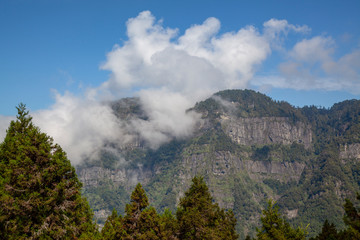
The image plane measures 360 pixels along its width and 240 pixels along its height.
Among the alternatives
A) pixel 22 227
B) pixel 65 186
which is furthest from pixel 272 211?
pixel 22 227

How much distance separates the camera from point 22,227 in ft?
111

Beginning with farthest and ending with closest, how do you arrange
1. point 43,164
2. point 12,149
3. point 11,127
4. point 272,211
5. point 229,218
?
point 229,218 < point 272,211 < point 11,127 < point 12,149 < point 43,164

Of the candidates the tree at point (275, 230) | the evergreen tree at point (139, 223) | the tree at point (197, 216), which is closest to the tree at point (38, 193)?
A: the evergreen tree at point (139, 223)

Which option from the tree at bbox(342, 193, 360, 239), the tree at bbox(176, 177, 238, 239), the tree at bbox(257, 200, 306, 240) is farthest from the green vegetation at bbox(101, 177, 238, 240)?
the tree at bbox(342, 193, 360, 239)

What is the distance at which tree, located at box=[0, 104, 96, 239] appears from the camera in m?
33.4

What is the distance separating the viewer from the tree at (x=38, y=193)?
3338 centimetres

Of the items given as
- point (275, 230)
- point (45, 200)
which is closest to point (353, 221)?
point (275, 230)

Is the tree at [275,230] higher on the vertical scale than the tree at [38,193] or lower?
lower

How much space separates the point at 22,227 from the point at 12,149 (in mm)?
11381

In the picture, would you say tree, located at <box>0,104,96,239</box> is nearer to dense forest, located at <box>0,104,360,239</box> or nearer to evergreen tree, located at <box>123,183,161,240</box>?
dense forest, located at <box>0,104,360,239</box>

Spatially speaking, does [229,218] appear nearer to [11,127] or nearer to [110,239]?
[110,239]

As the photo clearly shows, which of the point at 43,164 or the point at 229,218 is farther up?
the point at 43,164

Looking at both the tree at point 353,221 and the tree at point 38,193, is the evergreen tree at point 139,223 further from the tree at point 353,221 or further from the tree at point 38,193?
the tree at point 353,221

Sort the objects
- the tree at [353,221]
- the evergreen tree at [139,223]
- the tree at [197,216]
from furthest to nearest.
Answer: the tree at [197,216]
the evergreen tree at [139,223]
the tree at [353,221]
